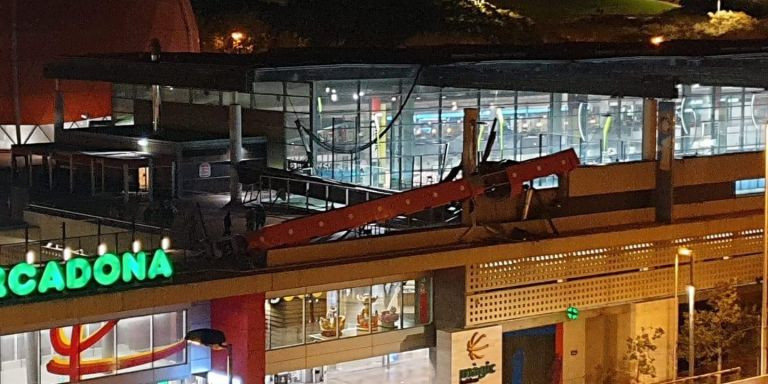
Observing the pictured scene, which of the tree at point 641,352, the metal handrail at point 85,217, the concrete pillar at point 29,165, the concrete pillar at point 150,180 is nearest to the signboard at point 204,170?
the concrete pillar at point 150,180

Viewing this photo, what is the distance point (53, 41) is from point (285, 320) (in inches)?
1690

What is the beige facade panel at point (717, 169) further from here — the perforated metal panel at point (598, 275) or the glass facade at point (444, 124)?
the glass facade at point (444, 124)

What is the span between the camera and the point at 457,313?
1671 inches

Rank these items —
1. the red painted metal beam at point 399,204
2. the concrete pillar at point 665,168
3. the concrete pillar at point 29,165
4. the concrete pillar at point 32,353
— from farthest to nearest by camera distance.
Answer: the concrete pillar at point 29,165, the concrete pillar at point 665,168, the red painted metal beam at point 399,204, the concrete pillar at point 32,353

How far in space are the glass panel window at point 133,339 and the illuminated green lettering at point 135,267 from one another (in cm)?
182

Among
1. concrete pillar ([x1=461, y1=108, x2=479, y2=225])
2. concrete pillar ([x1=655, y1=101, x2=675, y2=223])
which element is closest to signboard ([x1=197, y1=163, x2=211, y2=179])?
concrete pillar ([x1=461, y1=108, x2=479, y2=225])

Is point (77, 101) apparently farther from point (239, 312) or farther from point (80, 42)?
point (239, 312)

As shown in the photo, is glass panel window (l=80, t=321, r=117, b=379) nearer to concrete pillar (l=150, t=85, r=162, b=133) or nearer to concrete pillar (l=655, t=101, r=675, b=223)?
concrete pillar (l=655, t=101, r=675, b=223)

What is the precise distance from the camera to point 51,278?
33562 millimetres

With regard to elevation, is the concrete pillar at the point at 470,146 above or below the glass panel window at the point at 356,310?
above

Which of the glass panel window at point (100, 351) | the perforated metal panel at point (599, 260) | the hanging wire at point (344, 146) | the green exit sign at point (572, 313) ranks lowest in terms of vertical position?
the green exit sign at point (572, 313)

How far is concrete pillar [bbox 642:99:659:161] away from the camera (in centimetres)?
4741

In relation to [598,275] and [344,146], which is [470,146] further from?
[344,146]

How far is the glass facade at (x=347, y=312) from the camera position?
39469 mm
